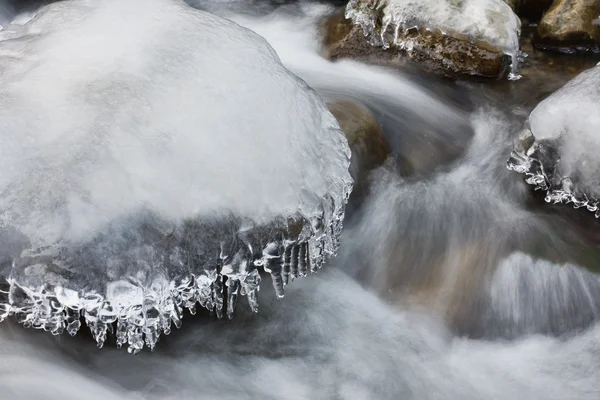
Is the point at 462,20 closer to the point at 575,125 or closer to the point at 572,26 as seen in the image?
the point at 572,26

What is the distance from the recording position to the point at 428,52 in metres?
4.86

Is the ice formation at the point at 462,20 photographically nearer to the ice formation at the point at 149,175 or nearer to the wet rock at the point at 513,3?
the wet rock at the point at 513,3

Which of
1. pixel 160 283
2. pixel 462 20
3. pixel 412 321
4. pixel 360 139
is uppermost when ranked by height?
pixel 462 20

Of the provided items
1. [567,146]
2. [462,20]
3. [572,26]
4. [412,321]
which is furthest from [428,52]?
[412,321]

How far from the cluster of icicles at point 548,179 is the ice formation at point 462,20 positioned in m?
1.24

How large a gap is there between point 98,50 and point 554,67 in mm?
3831

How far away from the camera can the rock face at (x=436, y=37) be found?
464 cm

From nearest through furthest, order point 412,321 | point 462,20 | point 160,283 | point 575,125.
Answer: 1. point 160,283
2. point 412,321
3. point 575,125
4. point 462,20

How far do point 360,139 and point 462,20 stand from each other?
5.58ft

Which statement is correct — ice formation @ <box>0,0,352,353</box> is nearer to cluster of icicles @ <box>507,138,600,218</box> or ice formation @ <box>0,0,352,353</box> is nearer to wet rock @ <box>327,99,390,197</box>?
wet rock @ <box>327,99,390,197</box>

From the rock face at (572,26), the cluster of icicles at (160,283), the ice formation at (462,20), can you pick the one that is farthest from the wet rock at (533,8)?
the cluster of icicles at (160,283)

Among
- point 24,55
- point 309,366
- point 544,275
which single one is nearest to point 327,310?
point 309,366

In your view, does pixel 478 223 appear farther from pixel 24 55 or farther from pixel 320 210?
pixel 24 55

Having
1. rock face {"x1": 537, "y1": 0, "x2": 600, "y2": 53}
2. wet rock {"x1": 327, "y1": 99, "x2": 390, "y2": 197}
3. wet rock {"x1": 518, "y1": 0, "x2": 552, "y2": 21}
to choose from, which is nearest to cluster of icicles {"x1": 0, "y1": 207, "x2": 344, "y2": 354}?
wet rock {"x1": 327, "y1": 99, "x2": 390, "y2": 197}
